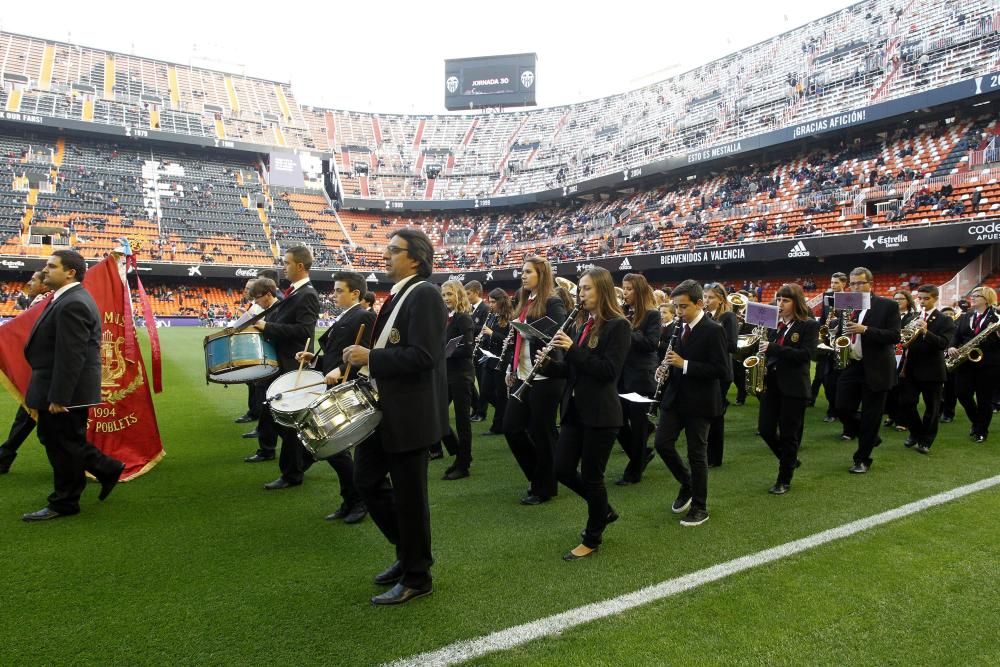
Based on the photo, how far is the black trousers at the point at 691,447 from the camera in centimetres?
485

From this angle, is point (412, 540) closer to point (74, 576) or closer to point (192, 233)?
point (74, 576)

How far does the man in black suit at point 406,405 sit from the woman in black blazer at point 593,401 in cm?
97

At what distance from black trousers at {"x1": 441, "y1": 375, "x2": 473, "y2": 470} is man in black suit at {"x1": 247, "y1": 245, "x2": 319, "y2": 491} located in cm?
146

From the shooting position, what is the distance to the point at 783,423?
5.62m

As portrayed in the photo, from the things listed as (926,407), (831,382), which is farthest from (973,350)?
(831,382)

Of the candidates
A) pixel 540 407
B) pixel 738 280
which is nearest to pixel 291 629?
pixel 540 407

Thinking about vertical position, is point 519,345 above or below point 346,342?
below

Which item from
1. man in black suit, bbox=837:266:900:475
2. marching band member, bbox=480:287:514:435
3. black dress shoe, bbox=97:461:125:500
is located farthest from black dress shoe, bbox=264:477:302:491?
man in black suit, bbox=837:266:900:475

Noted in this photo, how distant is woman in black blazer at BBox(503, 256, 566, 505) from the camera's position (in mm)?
5031

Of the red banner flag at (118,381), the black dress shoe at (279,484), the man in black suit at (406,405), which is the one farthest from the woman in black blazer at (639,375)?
the red banner flag at (118,381)

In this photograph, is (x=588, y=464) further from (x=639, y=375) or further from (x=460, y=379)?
(x=460, y=379)

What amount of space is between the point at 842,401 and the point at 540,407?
161 inches

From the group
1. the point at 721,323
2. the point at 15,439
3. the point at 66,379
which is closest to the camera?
the point at 66,379

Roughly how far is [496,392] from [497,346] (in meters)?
0.95
